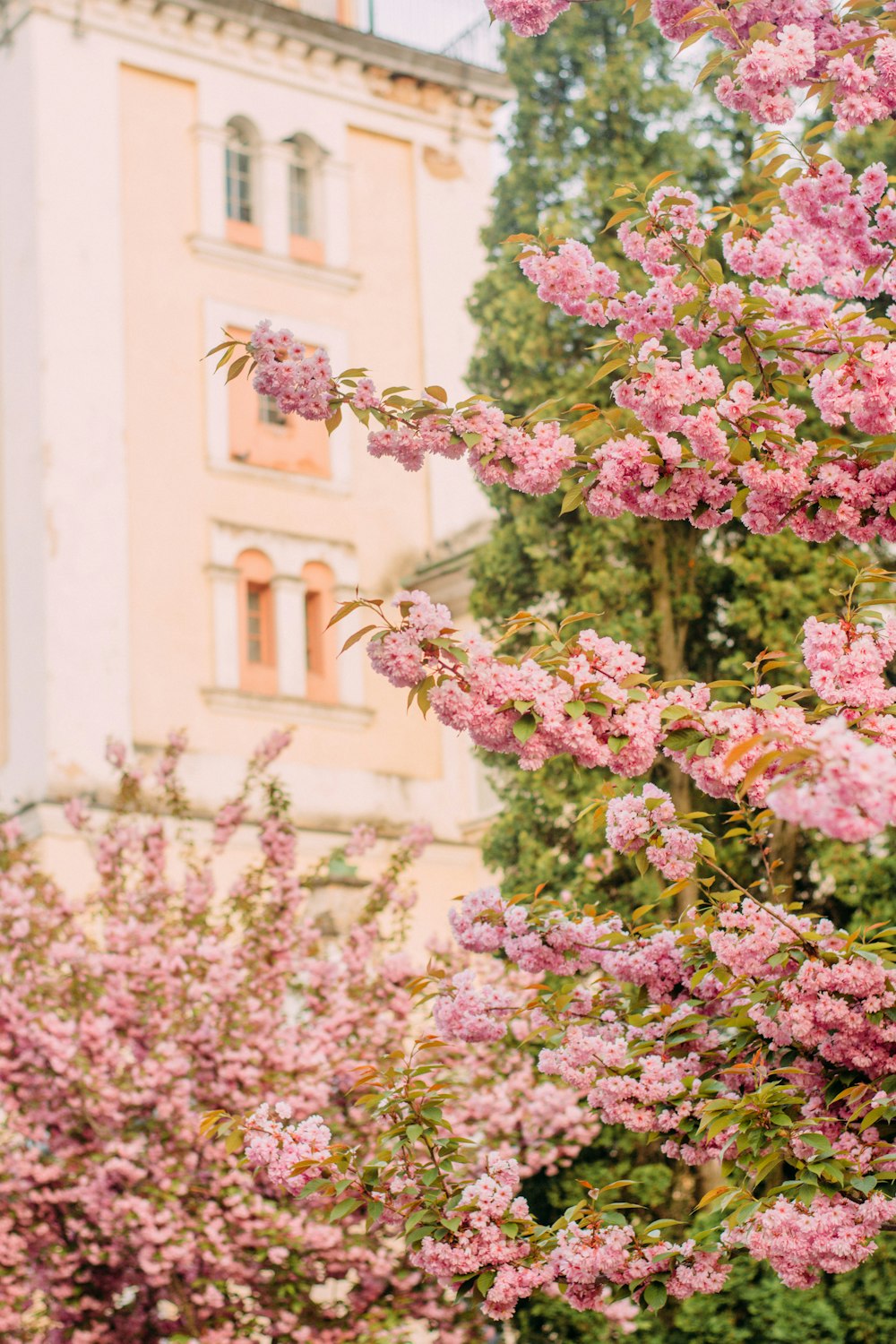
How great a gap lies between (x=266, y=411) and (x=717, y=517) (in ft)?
53.9

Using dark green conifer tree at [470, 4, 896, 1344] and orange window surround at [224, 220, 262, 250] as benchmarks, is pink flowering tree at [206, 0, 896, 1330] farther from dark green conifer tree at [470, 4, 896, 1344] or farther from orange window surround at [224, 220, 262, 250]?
orange window surround at [224, 220, 262, 250]

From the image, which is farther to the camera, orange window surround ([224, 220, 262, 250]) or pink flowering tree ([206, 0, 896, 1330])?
orange window surround ([224, 220, 262, 250])

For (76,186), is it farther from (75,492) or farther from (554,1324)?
(554,1324)

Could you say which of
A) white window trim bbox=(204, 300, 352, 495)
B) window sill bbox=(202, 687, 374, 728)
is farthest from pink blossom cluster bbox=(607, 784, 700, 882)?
white window trim bbox=(204, 300, 352, 495)

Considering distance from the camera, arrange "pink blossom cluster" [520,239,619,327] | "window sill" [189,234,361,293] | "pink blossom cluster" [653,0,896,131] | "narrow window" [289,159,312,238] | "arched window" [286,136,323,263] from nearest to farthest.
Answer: "pink blossom cluster" [653,0,896,131]
"pink blossom cluster" [520,239,619,327]
"window sill" [189,234,361,293]
"arched window" [286,136,323,263]
"narrow window" [289,159,312,238]

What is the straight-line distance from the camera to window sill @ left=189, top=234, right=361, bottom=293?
69.9 ft

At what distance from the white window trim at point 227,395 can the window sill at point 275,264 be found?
1.77 ft

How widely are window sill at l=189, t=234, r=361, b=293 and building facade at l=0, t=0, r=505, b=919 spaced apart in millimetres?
36

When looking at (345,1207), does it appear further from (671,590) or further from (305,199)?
(305,199)

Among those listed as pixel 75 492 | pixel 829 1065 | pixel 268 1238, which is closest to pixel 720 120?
pixel 75 492

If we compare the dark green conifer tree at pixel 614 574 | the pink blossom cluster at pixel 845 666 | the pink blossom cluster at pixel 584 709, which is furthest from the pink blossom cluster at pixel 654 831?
the dark green conifer tree at pixel 614 574

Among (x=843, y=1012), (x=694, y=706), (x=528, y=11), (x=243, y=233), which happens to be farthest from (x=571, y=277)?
(x=243, y=233)

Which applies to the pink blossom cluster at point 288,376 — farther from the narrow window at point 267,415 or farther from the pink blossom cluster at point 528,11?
the narrow window at point 267,415

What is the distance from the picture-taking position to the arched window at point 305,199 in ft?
73.8
